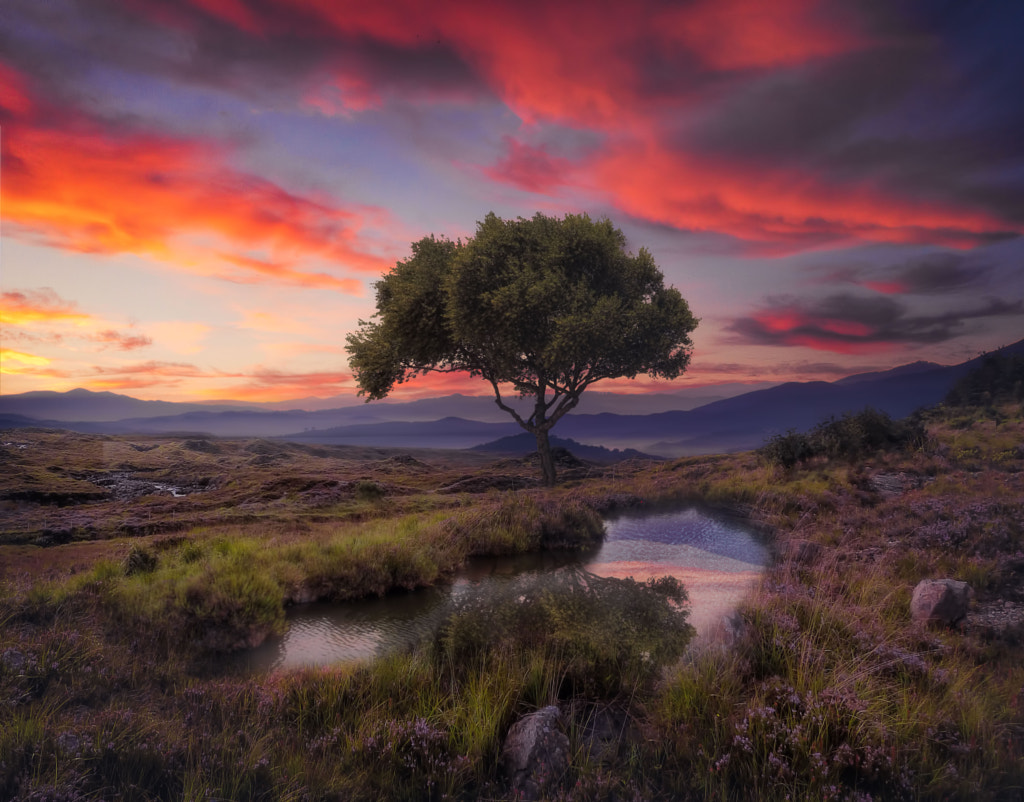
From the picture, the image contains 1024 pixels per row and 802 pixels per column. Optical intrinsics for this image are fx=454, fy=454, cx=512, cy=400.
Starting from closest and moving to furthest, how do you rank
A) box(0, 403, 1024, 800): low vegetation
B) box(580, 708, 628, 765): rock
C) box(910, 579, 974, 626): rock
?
box(0, 403, 1024, 800): low vegetation, box(580, 708, 628, 765): rock, box(910, 579, 974, 626): rock

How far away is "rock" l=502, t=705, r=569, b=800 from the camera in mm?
4473

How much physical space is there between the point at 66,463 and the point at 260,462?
2744 centimetres

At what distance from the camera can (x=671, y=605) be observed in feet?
32.4

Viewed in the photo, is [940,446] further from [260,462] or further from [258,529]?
[260,462]

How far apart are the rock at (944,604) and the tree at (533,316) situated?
19.4 metres

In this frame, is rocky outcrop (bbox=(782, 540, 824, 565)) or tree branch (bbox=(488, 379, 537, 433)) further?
tree branch (bbox=(488, 379, 537, 433))

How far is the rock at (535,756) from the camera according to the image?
4473 millimetres

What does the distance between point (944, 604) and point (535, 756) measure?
7.75 m

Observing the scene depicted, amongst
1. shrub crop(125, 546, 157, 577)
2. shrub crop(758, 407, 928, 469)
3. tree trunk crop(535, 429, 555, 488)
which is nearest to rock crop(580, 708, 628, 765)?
shrub crop(125, 546, 157, 577)

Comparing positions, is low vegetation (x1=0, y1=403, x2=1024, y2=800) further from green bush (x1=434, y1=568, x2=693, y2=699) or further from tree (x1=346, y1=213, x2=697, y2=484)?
tree (x1=346, y1=213, x2=697, y2=484)

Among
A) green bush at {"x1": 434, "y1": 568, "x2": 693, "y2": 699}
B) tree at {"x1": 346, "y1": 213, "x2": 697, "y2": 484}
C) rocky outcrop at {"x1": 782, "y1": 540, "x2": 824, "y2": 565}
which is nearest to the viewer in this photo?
green bush at {"x1": 434, "y1": 568, "x2": 693, "y2": 699}

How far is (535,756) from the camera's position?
471cm

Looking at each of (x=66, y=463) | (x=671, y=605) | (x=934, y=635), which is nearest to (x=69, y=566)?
(x=671, y=605)

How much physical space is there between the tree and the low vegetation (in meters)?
16.1
